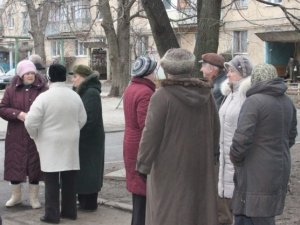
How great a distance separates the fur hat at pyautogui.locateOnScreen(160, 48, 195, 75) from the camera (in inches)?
180

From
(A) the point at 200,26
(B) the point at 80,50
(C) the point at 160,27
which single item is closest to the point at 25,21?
(B) the point at 80,50

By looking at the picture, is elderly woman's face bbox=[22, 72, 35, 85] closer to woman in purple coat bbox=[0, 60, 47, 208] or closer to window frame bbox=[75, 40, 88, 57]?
woman in purple coat bbox=[0, 60, 47, 208]

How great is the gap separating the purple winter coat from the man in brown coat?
102 inches

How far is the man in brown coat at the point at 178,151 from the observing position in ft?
14.6

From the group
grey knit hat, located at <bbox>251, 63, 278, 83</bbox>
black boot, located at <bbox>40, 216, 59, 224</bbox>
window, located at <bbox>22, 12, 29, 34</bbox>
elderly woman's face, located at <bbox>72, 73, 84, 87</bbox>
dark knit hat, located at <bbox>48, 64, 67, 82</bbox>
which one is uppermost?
window, located at <bbox>22, 12, 29, 34</bbox>

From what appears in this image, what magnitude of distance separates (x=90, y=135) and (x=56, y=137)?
0.61m

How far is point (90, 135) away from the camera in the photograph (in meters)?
6.77

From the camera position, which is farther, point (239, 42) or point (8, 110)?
point (239, 42)

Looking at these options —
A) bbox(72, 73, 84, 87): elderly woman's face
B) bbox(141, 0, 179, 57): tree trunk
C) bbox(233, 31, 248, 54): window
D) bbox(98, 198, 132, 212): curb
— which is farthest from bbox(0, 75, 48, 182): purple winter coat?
bbox(233, 31, 248, 54): window

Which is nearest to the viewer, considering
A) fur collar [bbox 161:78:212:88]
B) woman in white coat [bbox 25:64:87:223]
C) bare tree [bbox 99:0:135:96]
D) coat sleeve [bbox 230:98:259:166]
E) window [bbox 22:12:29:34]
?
coat sleeve [bbox 230:98:259:166]

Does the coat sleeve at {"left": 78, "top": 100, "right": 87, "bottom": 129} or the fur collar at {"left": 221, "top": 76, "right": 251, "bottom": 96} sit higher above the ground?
the fur collar at {"left": 221, "top": 76, "right": 251, "bottom": 96}

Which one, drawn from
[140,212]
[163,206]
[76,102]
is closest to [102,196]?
[76,102]

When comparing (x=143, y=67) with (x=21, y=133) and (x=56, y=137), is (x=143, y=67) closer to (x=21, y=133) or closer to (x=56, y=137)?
(x=56, y=137)

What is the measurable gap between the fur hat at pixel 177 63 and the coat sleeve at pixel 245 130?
0.53 meters
